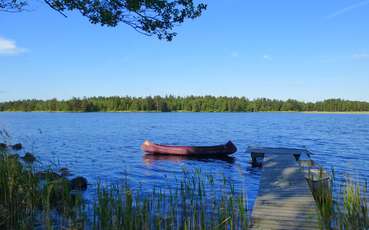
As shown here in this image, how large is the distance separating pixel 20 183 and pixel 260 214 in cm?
606

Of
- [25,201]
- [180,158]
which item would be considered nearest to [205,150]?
[180,158]

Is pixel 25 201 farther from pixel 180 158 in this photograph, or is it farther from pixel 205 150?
pixel 205 150

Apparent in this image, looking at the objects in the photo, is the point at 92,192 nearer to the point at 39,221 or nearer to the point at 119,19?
the point at 39,221

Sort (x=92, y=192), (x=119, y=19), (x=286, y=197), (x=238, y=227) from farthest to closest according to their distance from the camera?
(x=92, y=192) → (x=286, y=197) → (x=119, y=19) → (x=238, y=227)

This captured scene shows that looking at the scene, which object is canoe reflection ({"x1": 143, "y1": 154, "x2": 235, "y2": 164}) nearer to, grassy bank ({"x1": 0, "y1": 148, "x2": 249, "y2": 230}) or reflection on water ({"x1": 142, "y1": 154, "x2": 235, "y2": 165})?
reflection on water ({"x1": 142, "y1": 154, "x2": 235, "y2": 165})

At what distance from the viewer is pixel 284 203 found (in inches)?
384

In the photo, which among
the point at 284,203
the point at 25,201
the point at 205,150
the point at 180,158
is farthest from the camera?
the point at 205,150

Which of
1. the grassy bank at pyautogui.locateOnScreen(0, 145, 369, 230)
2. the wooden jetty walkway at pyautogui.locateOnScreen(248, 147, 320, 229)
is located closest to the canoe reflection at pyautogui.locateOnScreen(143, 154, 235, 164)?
the wooden jetty walkway at pyautogui.locateOnScreen(248, 147, 320, 229)

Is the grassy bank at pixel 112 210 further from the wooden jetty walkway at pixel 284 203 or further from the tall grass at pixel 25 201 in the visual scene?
the wooden jetty walkway at pixel 284 203

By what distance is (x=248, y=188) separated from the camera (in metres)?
17.2

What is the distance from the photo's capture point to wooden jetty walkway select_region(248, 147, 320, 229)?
322 inches

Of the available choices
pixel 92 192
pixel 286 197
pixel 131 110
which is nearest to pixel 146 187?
pixel 92 192

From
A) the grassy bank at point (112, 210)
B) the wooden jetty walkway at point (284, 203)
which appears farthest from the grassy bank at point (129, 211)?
the wooden jetty walkway at point (284, 203)

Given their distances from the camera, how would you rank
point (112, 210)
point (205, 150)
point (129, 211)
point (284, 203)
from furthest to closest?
1. point (205, 150)
2. point (284, 203)
3. point (112, 210)
4. point (129, 211)
